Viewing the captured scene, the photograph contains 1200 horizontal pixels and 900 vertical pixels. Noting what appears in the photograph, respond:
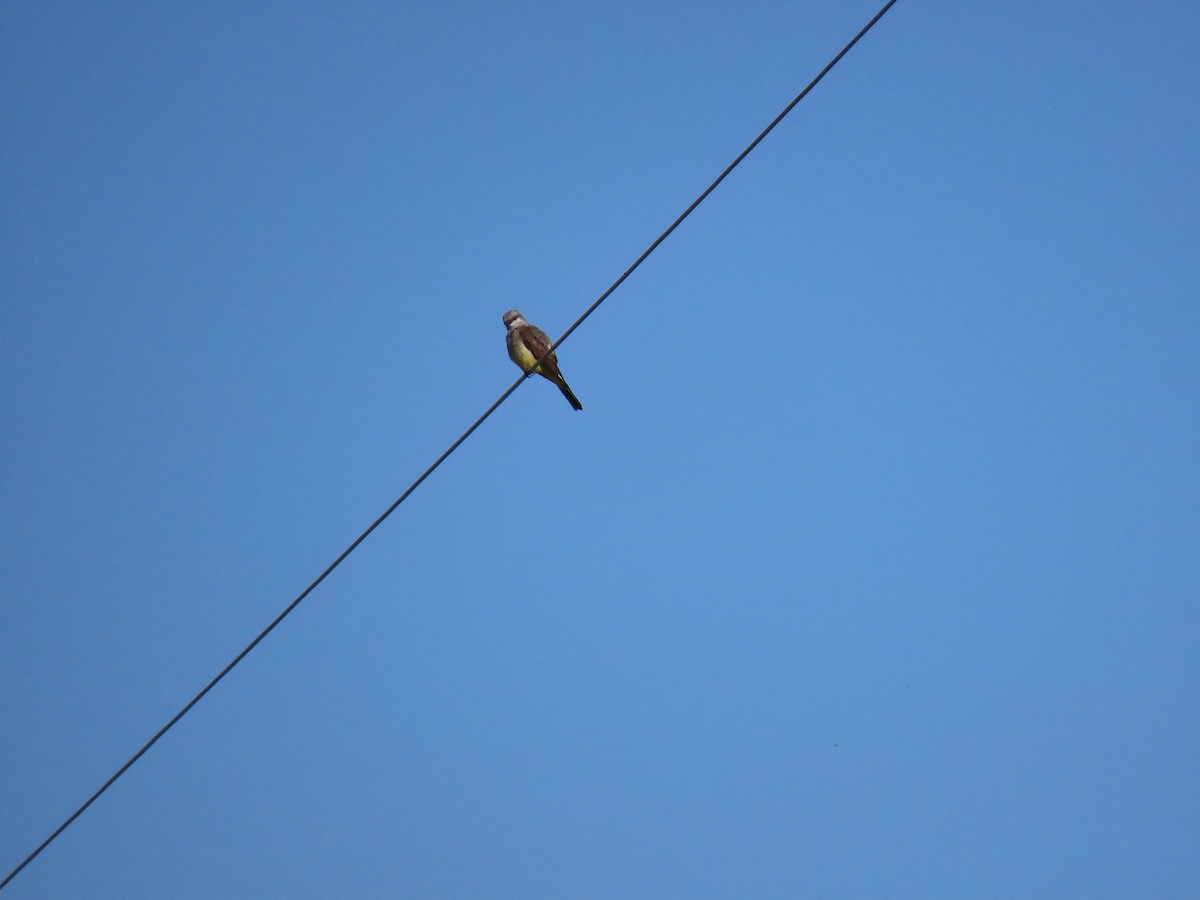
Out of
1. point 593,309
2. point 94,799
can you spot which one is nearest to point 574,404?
point 593,309

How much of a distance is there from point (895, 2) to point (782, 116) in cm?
82

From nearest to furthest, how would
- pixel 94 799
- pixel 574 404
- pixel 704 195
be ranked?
pixel 94 799, pixel 704 195, pixel 574 404

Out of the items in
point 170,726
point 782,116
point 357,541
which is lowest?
point 170,726

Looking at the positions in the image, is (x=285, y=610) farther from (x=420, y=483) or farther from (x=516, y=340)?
(x=516, y=340)

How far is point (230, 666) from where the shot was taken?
5.20 m

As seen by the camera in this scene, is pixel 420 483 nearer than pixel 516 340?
Yes

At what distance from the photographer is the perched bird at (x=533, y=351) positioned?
10516 millimetres

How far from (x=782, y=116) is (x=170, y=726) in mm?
4198

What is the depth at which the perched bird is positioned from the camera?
34.5 ft

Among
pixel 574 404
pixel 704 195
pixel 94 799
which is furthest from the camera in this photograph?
pixel 574 404

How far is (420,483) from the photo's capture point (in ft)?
18.7

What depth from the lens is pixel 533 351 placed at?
426 inches

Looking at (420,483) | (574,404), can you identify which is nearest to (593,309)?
(420,483)

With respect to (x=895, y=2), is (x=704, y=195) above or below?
below
